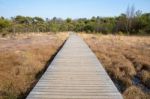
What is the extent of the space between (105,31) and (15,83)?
42.6 m

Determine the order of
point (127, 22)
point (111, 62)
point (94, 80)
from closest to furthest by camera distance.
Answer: point (94, 80) < point (111, 62) < point (127, 22)

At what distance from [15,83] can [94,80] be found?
3305 mm

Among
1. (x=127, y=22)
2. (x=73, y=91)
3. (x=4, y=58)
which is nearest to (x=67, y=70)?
(x=73, y=91)

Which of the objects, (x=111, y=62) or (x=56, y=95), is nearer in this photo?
(x=56, y=95)

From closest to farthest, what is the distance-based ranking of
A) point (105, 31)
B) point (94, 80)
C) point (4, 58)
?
point (94, 80), point (4, 58), point (105, 31)

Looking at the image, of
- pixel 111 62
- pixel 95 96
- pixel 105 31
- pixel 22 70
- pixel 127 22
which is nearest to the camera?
pixel 95 96

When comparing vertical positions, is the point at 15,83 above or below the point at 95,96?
below

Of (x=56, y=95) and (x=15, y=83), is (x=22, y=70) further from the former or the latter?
(x=56, y=95)

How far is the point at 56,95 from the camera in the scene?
6.11 metres

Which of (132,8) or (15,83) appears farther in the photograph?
(132,8)

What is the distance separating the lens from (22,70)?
37.8 ft

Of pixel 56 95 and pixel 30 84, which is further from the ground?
pixel 56 95

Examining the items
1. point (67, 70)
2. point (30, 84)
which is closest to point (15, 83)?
point (30, 84)

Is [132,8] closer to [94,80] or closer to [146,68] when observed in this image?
[146,68]
